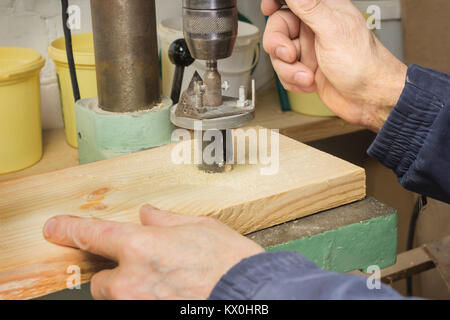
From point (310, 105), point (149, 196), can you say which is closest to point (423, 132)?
point (149, 196)

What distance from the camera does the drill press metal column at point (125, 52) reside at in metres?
0.99

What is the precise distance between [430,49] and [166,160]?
123 centimetres

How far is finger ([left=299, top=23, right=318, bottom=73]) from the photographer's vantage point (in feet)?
3.60

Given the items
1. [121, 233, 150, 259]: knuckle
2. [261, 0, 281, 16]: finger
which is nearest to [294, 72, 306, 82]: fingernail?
[261, 0, 281, 16]: finger

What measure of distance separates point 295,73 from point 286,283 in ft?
2.01

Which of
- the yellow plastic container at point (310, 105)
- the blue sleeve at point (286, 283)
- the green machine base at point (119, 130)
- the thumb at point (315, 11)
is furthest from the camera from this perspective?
the yellow plastic container at point (310, 105)

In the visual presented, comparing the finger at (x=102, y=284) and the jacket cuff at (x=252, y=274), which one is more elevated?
the jacket cuff at (x=252, y=274)

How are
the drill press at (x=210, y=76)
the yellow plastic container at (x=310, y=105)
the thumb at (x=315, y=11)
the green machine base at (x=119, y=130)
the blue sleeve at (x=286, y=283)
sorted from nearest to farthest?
1. the blue sleeve at (x=286, y=283)
2. the drill press at (x=210, y=76)
3. the thumb at (x=315, y=11)
4. the green machine base at (x=119, y=130)
5. the yellow plastic container at (x=310, y=105)

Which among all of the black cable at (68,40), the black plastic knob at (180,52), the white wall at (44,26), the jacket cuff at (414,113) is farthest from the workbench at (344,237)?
the white wall at (44,26)

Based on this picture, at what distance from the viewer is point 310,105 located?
5.55ft

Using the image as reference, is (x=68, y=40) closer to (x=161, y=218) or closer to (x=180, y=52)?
(x=180, y=52)

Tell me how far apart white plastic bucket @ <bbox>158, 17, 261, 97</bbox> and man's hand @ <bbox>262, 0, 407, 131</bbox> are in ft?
1.30

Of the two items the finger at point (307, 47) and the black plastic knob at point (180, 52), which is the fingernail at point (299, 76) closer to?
the finger at point (307, 47)

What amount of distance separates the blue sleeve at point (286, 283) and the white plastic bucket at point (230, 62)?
3.11ft
